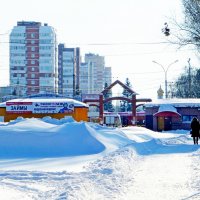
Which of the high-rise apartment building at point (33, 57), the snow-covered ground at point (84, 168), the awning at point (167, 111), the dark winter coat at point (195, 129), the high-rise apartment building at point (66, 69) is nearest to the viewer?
the snow-covered ground at point (84, 168)

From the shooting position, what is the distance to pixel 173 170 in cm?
1599

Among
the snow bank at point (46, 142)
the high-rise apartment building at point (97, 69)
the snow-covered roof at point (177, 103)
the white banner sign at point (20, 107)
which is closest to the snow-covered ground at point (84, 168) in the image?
the snow bank at point (46, 142)

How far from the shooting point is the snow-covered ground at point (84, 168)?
11008 millimetres

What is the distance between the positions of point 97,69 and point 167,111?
456 ft

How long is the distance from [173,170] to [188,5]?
17949mm

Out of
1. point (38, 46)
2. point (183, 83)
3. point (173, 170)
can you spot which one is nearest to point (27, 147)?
point (173, 170)

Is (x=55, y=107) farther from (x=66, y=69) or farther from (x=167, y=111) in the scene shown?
(x=66, y=69)

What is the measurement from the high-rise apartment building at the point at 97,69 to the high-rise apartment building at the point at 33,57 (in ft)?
182

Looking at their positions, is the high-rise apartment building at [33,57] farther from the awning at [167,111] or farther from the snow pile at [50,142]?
the snow pile at [50,142]

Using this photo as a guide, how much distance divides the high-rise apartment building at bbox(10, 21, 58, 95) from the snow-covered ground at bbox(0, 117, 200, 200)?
98296 mm

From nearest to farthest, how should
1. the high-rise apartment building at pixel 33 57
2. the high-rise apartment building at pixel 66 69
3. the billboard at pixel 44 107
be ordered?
the billboard at pixel 44 107 → the high-rise apartment building at pixel 33 57 → the high-rise apartment building at pixel 66 69

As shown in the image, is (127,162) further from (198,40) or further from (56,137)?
(198,40)

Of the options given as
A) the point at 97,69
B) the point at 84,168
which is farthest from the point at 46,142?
the point at 97,69

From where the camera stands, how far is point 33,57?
12644cm
